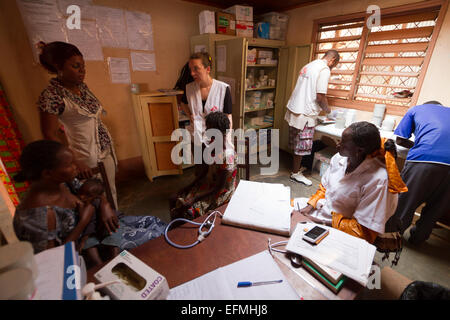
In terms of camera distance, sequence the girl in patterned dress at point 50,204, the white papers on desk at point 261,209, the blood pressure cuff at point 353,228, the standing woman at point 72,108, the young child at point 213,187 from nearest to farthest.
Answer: the girl in patterned dress at point 50,204 < the white papers on desk at point 261,209 < the blood pressure cuff at point 353,228 < the standing woman at point 72,108 < the young child at point 213,187

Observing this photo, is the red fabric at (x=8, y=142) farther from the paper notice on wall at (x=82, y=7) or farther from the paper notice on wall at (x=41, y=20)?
the paper notice on wall at (x=82, y=7)

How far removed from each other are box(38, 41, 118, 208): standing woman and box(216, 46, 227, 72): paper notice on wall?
187cm

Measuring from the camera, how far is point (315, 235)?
33.3 inches

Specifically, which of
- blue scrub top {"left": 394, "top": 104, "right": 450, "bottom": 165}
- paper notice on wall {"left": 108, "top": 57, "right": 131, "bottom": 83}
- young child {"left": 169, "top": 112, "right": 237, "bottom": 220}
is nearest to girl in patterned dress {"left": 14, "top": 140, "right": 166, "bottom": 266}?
young child {"left": 169, "top": 112, "right": 237, "bottom": 220}

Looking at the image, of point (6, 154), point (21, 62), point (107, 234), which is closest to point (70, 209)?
point (107, 234)

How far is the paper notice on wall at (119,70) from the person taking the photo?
8.52ft

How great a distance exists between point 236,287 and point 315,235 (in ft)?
1.24

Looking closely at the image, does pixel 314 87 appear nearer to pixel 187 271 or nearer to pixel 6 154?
pixel 187 271

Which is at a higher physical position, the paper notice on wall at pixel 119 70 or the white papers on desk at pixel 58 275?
the paper notice on wall at pixel 119 70

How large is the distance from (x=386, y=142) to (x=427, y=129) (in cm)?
96

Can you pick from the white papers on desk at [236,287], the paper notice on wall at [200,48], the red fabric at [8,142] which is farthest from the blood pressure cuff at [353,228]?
the paper notice on wall at [200,48]

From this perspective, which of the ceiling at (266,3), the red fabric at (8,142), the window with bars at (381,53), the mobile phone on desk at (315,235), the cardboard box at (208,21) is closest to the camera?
the mobile phone on desk at (315,235)

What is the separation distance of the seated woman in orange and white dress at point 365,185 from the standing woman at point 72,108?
55.1 inches

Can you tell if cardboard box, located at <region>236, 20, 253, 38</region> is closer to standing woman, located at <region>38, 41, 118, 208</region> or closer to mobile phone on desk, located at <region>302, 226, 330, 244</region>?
standing woman, located at <region>38, 41, 118, 208</region>
